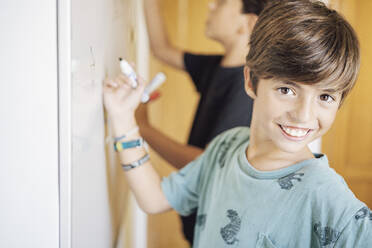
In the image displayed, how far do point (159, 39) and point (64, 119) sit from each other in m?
1.03

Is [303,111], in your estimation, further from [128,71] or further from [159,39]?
[159,39]

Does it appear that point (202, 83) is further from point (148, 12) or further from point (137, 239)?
point (137, 239)

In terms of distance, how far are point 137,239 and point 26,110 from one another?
4.71ft

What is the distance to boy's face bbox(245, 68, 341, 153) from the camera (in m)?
0.62

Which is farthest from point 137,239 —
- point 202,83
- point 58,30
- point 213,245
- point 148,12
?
point 58,30

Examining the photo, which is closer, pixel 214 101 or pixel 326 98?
pixel 326 98

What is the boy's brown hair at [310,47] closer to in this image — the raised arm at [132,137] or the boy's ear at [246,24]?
the raised arm at [132,137]

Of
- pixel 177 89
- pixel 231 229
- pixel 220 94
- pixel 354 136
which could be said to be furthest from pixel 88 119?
pixel 177 89

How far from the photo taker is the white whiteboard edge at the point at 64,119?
532mm

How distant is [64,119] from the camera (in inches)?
22.0

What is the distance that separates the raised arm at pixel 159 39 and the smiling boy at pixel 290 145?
0.70 metres

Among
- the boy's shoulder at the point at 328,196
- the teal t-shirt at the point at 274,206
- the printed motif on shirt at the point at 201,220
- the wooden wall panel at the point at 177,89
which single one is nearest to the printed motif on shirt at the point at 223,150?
the teal t-shirt at the point at 274,206

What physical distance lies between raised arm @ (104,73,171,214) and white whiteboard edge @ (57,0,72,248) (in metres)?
0.24

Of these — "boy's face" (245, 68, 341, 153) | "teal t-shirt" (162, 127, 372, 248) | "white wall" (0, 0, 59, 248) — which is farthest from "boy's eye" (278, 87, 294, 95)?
"white wall" (0, 0, 59, 248)
